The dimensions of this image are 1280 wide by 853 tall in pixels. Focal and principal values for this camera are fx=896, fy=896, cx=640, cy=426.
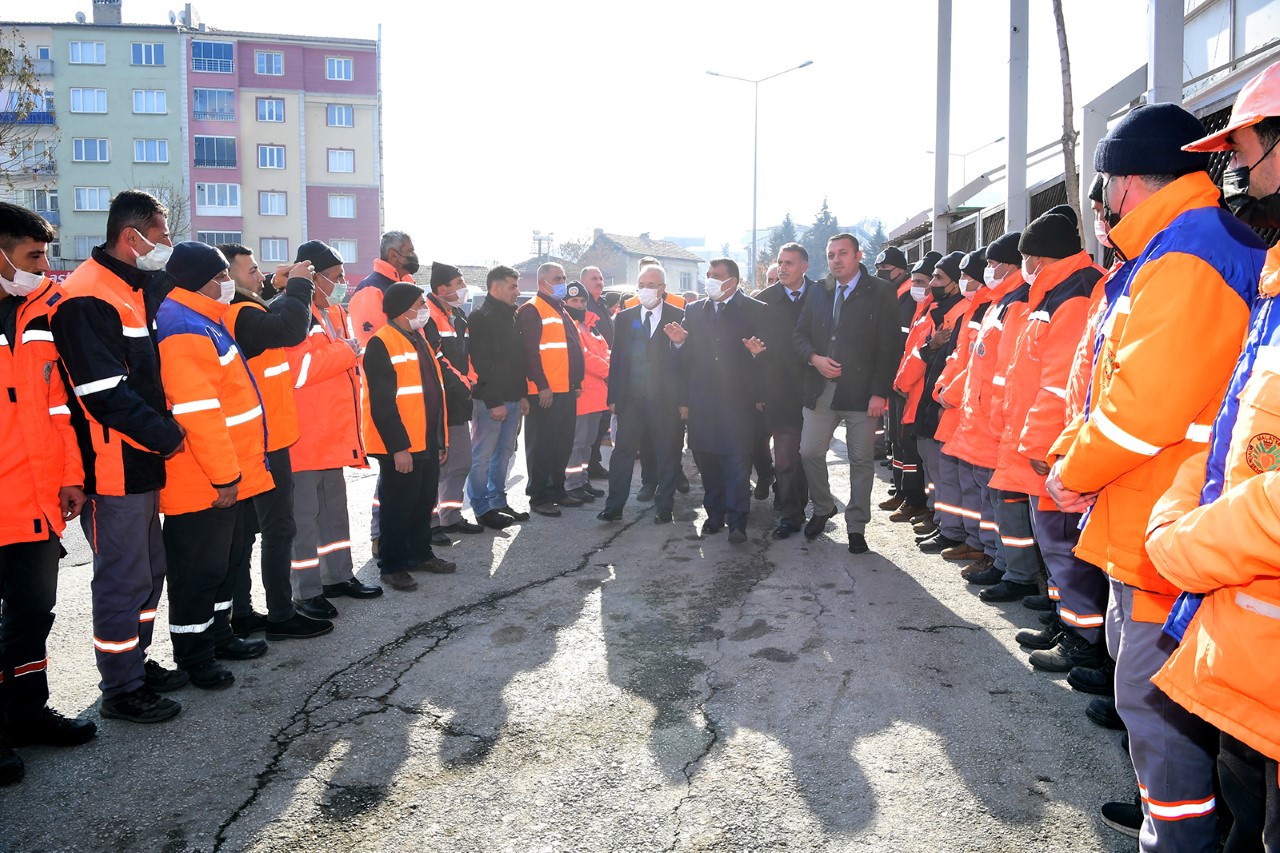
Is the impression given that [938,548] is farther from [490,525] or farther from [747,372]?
[490,525]

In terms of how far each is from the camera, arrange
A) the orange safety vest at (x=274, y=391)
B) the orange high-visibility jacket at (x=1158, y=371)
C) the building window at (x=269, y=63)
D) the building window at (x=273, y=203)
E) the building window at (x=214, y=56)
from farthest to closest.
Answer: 1. the building window at (x=273, y=203)
2. the building window at (x=269, y=63)
3. the building window at (x=214, y=56)
4. the orange safety vest at (x=274, y=391)
5. the orange high-visibility jacket at (x=1158, y=371)

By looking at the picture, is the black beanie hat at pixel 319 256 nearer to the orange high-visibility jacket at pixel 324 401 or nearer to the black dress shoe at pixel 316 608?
the orange high-visibility jacket at pixel 324 401

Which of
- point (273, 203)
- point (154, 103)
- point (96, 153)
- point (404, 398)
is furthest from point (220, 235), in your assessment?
point (404, 398)

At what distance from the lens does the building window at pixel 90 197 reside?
47406 mm

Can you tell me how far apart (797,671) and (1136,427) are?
235cm

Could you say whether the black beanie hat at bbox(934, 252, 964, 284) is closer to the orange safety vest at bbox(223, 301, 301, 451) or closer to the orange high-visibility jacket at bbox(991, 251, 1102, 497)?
the orange high-visibility jacket at bbox(991, 251, 1102, 497)

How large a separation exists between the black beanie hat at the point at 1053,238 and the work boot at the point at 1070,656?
1.91 metres

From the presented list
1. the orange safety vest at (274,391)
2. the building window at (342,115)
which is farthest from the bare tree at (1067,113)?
the building window at (342,115)

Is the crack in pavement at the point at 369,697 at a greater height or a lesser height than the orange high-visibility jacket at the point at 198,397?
lesser

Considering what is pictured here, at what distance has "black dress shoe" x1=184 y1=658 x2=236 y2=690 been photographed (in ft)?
13.6

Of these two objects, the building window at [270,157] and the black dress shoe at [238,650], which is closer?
the black dress shoe at [238,650]

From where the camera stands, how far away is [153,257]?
3.96 meters

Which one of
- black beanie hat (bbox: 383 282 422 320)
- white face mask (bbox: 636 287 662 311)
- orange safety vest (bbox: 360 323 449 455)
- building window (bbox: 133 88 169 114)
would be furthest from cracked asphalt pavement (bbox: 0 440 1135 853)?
building window (bbox: 133 88 169 114)

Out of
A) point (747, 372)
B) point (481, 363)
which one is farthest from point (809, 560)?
point (481, 363)
